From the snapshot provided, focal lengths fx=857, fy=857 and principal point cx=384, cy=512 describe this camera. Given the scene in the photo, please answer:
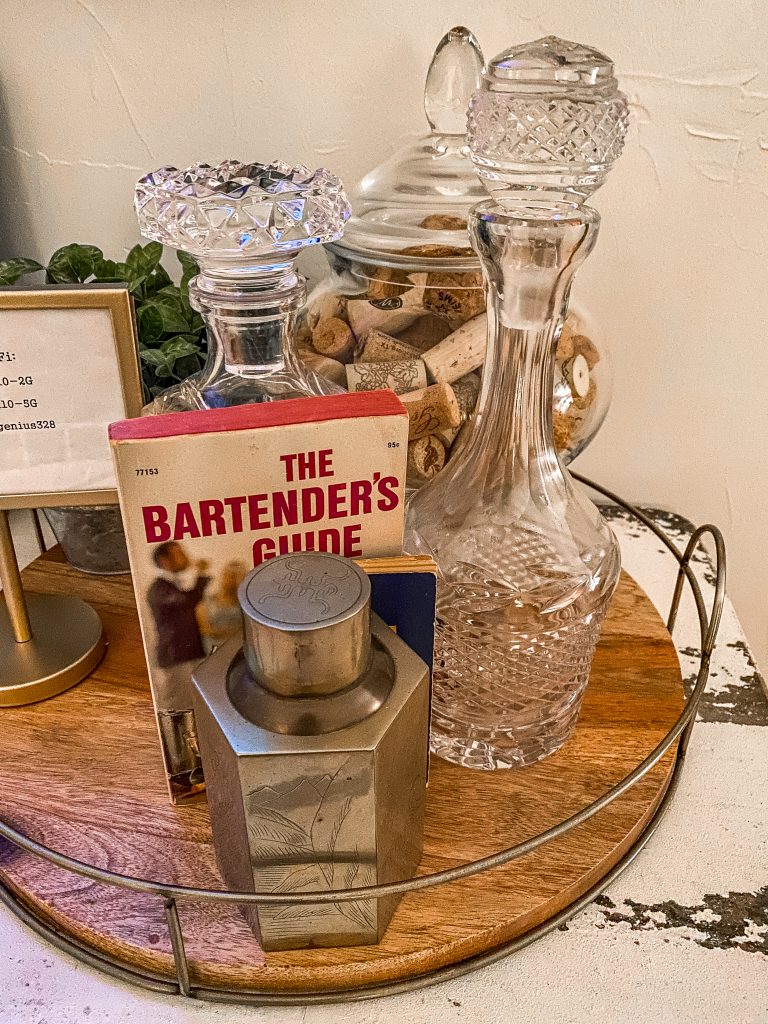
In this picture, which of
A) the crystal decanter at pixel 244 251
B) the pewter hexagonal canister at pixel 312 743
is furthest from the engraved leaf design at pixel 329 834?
the crystal decanter at pixel 244 251

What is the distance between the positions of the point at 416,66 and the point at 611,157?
285mm

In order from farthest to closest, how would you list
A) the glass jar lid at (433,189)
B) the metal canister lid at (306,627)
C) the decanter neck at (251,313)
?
1. the glass jar lid at (433,189)
2. the decanter neck at (251,313)
3. the metal canister lid at (306,627)

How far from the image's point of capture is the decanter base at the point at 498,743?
460 millimetres

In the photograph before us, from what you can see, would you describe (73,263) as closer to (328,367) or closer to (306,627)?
(328,367)

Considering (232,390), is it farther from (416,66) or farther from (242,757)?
(416,66)

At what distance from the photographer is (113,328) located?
43 cm

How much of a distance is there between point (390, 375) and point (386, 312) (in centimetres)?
4

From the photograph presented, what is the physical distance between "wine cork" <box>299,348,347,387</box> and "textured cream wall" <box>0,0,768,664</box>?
6.6 inches

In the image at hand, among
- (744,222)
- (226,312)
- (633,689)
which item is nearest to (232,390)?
(226,312)

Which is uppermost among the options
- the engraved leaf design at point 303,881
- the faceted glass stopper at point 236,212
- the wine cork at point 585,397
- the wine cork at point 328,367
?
the faceted glass stopper at point 236,212

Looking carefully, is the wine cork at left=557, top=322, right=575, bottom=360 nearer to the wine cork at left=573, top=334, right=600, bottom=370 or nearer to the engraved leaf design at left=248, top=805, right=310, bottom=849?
the wine cork at left=573, top=334, right=600, bottom=370

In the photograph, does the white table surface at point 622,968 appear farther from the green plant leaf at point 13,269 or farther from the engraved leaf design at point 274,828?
the green plant leaf at point 13,269

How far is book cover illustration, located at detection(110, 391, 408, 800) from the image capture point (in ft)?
→ 1.17

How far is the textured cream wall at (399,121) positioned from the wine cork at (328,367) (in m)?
0.17
